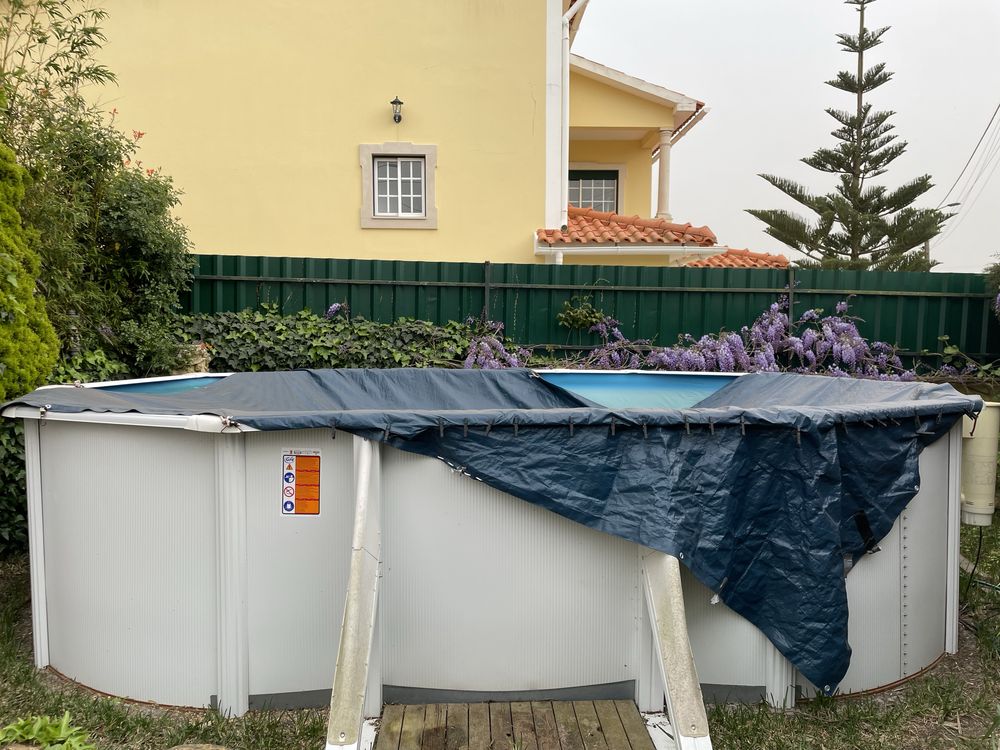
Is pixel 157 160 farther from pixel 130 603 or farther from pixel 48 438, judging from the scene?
pixel 130 603

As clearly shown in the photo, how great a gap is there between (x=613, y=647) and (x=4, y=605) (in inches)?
122

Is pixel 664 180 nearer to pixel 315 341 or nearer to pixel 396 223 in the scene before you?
pixel 396 223

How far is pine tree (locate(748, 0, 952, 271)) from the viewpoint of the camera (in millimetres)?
15477

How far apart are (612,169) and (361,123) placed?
524cm

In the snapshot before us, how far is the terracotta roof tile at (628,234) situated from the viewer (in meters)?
8.31

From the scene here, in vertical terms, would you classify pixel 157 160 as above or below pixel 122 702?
above

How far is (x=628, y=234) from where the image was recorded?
8586mm

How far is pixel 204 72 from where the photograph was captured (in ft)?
27.1

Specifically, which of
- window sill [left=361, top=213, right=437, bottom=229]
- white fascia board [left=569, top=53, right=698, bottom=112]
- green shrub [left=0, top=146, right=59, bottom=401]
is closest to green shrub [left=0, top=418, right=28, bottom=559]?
green shrub [left=0, top=146, right=59, bottom=401]

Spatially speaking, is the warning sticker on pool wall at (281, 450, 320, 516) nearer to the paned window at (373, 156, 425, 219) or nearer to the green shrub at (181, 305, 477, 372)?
the green shrub at (181, 305, 477, 372)

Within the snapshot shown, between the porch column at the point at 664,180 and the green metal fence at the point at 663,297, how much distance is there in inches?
149

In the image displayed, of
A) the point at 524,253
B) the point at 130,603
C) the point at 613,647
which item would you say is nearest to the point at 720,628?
the point at 613,647

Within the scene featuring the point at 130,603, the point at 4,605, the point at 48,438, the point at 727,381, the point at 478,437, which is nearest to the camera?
the point at 478,437

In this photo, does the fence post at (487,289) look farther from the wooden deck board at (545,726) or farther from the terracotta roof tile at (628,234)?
the wooden deck board at (545,726)
